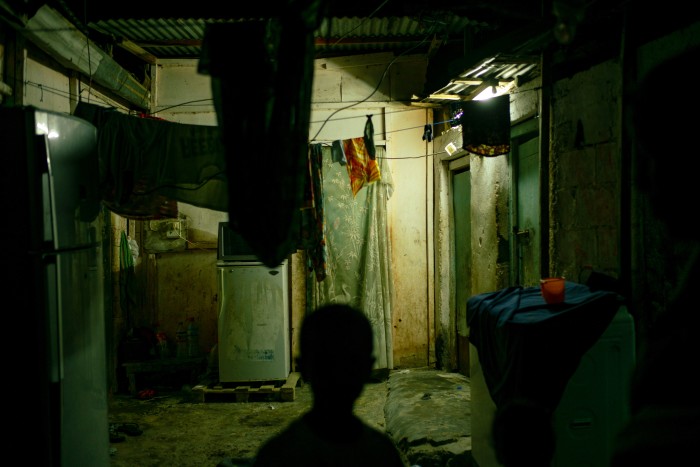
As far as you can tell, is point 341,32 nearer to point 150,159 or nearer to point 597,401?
point 150,159

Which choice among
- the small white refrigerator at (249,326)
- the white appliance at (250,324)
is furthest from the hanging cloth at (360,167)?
the white appliance at (250,324)

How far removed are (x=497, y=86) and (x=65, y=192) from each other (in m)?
4.42

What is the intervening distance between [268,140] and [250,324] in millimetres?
5047

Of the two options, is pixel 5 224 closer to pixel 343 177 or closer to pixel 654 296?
pixel 654 296

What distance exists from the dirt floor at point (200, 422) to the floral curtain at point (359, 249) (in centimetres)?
109

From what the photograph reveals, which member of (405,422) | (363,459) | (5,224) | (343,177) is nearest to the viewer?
(363,459)

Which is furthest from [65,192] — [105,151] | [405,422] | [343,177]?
[343,177]

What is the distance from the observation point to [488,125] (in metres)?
5.10

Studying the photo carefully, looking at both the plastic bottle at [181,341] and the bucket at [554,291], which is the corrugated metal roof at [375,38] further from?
the plastic bottle at [181,341]

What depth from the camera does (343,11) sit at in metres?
6.28

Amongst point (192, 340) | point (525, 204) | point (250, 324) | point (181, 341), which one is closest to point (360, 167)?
point (525, 204)

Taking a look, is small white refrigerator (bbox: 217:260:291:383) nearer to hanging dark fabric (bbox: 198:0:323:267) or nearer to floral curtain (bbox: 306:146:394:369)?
floral curtain (bbox: 306:146:394:369)

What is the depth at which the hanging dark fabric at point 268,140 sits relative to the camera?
7.07ft

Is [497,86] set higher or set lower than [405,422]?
higher
